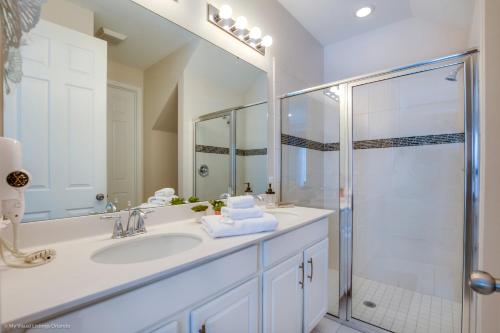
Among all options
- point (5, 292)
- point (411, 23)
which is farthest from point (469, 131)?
point (5, 292)

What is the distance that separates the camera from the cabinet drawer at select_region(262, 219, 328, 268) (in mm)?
1125

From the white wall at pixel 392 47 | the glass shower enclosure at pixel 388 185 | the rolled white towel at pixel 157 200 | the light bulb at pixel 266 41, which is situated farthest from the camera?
→ the white wall at pixel 392 47

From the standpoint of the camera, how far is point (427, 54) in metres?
2.20

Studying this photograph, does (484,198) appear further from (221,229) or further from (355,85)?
(221,229)

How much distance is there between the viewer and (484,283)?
535mm

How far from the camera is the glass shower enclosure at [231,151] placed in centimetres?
157

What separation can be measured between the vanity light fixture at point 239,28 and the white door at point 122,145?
815 millimetres

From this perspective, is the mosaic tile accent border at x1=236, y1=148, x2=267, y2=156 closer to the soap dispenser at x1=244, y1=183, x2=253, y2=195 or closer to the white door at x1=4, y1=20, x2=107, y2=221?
the soap dispenser at x1=244, y1=183, x2=253, y2=195

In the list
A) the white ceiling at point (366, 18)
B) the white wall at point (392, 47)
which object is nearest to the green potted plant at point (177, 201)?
the white ceiling at point (366, 18)

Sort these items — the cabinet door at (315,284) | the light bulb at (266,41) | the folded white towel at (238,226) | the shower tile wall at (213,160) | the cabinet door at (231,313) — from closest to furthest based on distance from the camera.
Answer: the cabinet door at (231,313)
the folded white towel at (238,226)
the cabinet door at (315,284)
the shower tile wall at (213,160)
the light bulb at (266,41)

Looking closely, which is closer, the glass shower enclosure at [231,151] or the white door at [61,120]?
the white door at [61,120]

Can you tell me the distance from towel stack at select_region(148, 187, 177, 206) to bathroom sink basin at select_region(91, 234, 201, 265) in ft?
0.83

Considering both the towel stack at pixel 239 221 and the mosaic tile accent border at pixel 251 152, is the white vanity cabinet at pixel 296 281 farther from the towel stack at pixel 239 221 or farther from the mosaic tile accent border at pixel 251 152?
the mosaic tile accent border at pixel 251 152

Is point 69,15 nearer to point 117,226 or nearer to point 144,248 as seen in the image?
point 117,226
